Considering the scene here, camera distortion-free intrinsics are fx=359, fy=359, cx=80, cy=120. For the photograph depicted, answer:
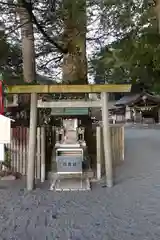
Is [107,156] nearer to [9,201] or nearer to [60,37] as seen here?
[9,201]

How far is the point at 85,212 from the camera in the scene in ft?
17.4

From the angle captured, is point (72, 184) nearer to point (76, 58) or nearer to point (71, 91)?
point (71, 91)

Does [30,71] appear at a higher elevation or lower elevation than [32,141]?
higher

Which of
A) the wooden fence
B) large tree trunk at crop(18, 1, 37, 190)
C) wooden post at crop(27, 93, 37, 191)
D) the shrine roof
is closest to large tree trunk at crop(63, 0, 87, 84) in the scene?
large tree trunk at crop(18, 1, 37, 190)

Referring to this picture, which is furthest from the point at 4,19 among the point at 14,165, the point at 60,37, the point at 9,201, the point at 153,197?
the point at 153,197

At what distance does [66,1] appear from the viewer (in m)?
6.91

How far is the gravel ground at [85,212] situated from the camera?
4316mm

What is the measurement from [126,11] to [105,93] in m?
3.02

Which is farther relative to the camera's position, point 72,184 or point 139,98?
point 139,98

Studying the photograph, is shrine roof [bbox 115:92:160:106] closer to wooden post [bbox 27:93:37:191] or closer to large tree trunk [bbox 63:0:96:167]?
large tree trunk [bbox 63:0:96:167]

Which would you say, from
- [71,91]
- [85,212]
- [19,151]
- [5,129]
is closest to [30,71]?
[19,151]

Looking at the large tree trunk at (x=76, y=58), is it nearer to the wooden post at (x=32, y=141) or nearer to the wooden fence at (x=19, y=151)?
the wooden fence at (x=19, y=151)

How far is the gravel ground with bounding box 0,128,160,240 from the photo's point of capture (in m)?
4.32

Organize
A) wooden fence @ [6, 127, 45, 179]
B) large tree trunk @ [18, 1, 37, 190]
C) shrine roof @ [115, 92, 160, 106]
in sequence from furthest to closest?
shrine roof @ [115, 92, 160, 106] < wooden fence @ [6, 127, 45, 179] < large tree trunk @ [18, 1, 37, 190]
